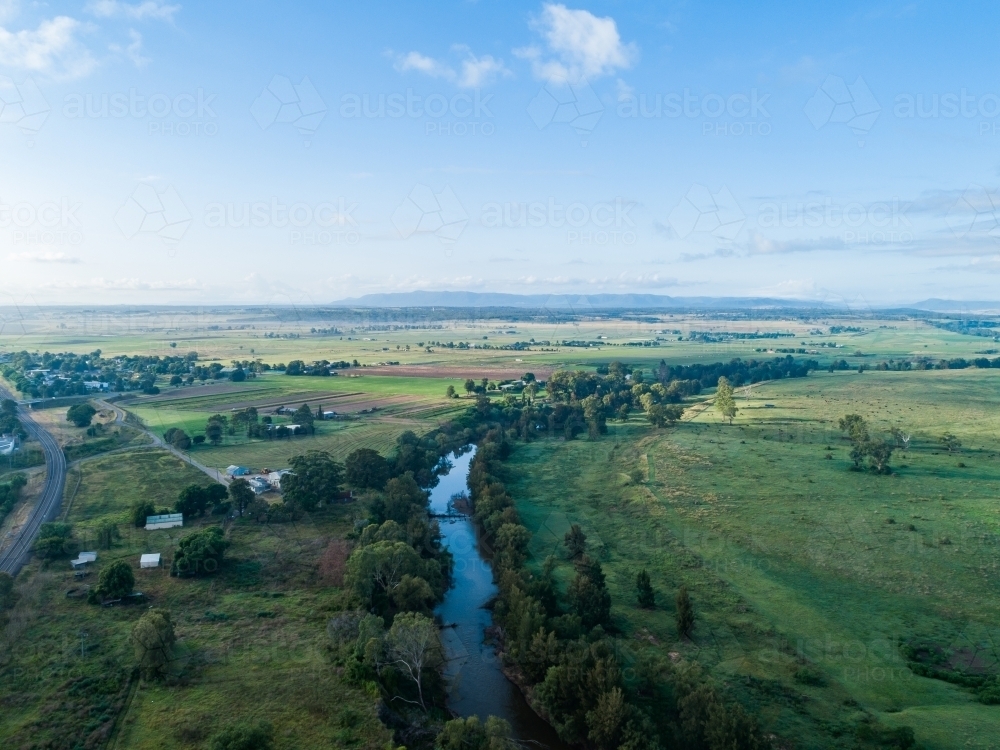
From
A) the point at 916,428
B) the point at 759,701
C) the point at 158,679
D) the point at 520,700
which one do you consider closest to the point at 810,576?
the point at 759,701

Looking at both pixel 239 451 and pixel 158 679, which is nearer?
pixel 158 679

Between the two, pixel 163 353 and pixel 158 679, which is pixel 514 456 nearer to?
pixel 158 679

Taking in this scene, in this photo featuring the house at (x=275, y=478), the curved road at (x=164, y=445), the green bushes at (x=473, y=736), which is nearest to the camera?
the green bushes at (x=473, y=736)

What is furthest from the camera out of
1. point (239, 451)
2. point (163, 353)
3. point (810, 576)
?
point (163, 353)

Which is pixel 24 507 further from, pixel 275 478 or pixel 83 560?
pixel 275 478

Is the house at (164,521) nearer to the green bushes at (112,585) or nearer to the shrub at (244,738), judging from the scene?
the green bushes at (112,585)

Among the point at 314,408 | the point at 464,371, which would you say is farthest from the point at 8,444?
the point at 464,371

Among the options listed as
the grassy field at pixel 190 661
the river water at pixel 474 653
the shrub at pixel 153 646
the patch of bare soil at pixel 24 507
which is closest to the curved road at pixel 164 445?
the patch of bare soil at pixel 24 507
